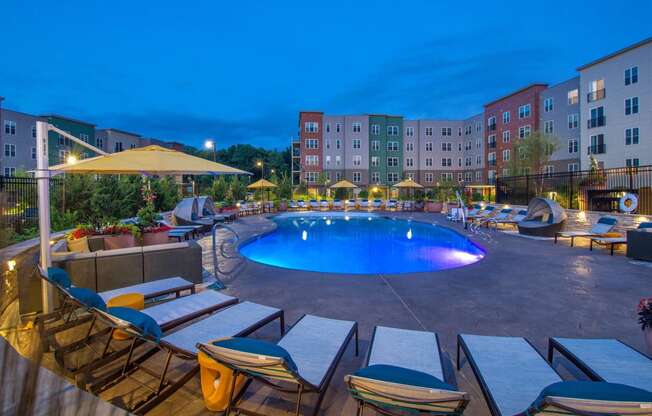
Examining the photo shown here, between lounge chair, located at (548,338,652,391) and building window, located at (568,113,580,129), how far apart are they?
111 ft

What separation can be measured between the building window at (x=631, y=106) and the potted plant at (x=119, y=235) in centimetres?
3165

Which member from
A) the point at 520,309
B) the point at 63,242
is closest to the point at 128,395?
the point at 63,242

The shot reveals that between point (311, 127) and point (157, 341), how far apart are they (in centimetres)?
4128

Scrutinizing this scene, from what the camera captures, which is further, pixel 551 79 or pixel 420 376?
pixel 551 79

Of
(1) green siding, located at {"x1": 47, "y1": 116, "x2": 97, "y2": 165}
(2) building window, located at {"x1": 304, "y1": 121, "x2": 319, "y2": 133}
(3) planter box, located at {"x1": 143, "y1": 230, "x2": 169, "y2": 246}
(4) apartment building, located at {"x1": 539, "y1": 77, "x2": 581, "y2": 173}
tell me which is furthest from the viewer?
(2) building window, located at {"x1": 304, "y1": 121, "x2": 319, "y2": 133}

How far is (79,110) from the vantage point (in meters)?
135

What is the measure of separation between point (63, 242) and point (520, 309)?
24.8 feet

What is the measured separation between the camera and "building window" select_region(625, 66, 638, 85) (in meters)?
23.5

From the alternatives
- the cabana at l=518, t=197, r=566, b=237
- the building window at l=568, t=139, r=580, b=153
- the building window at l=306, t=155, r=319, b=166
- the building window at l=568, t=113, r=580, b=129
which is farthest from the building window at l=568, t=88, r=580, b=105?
the building window at l=306, t=155, r=319, b=166

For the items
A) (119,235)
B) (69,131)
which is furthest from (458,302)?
(69,131)

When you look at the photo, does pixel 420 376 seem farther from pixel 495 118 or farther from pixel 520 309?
pixel 495 118

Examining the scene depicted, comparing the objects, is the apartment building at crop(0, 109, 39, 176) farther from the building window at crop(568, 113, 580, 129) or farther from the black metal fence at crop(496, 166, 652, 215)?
the building window at crop(568, 113, 580, 129)

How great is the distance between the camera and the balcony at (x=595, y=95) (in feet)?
84.7

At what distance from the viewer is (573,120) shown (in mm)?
29609
